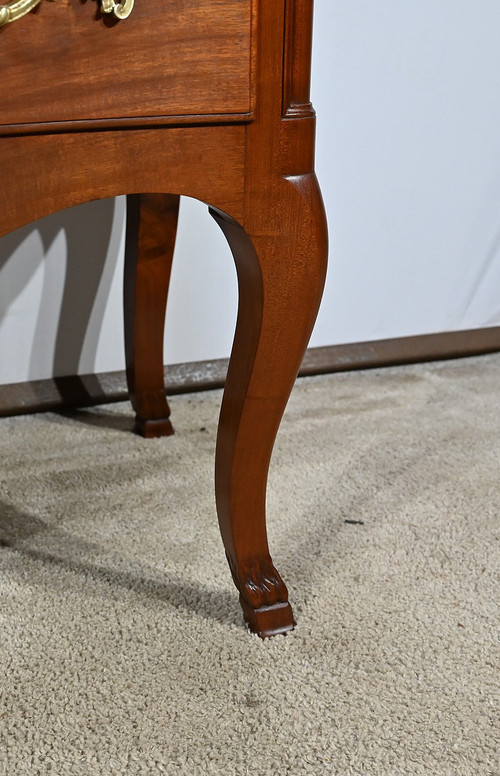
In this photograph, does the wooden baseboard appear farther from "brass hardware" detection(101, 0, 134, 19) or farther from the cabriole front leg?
"brass hardware" detection(101, 0, 134, 19)

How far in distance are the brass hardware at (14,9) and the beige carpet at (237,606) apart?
0.50 metres

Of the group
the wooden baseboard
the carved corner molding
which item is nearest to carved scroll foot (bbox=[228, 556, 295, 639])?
the carved corner molding

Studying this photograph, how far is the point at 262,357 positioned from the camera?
67 cm

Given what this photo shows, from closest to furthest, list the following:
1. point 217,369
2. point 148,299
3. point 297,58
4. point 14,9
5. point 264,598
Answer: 1. point 14,9
2. point 297,58
3. point 264,598
4. point 148,299
5. point 217,369

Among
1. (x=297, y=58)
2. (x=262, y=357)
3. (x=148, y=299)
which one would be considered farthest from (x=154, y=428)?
(x=297, y=58)

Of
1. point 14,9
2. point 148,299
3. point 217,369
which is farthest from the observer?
point 217,369

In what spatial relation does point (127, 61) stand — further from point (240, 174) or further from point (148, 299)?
point (148, 299)

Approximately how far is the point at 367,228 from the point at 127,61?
0.89m

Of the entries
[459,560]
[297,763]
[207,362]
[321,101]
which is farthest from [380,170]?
[297,763]

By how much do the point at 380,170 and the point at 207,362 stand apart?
0.42 metres

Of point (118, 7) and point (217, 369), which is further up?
point (118, 7)

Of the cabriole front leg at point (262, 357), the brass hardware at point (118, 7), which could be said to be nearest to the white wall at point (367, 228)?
the cabriole front leg at point (262, 357)

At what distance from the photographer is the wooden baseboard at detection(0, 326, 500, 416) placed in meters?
1.21

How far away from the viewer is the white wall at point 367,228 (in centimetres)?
120
